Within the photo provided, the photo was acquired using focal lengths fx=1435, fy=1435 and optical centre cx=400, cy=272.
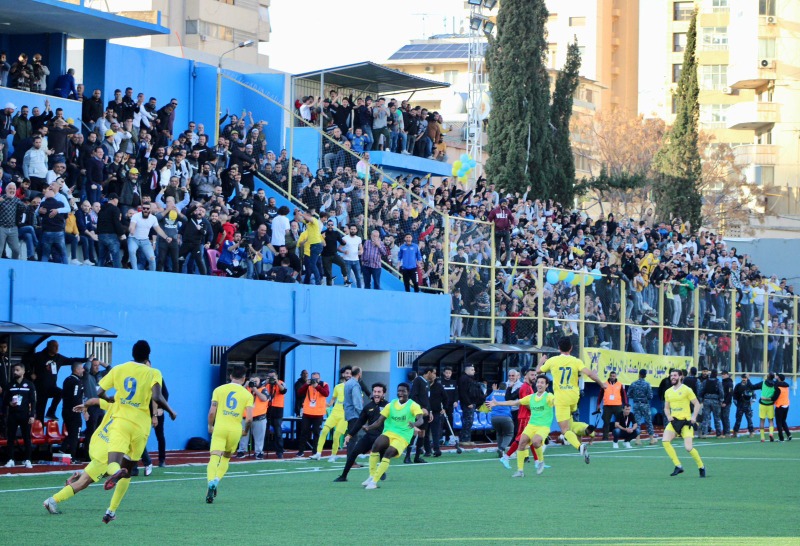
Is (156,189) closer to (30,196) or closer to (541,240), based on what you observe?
(30,196)

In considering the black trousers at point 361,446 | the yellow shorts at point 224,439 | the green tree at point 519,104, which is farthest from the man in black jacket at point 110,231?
the green tree at point 519,104

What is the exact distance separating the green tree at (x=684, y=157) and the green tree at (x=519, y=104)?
12.7 meters

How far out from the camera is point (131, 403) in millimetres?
15289

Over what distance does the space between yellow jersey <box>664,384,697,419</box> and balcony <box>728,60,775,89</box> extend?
75.5 meters

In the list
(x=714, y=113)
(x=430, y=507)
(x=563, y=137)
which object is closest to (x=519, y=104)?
(x=563, y=137)

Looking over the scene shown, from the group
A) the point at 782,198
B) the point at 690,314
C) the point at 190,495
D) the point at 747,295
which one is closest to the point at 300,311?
the point at 190,495

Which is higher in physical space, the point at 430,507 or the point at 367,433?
the point at 367,433

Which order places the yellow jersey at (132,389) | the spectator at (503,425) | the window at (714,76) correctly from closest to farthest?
the yellow jersey at (132,389), the spectator at (503,425), the window at (714,76)

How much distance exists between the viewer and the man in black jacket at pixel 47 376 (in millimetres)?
24219

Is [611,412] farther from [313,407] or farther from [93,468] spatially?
[93,468]

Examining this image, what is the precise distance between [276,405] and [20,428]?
6020 millimetres

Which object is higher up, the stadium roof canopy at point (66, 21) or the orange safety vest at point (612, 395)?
the stadium roof canopy at point (66, 21)

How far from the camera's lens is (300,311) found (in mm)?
31516

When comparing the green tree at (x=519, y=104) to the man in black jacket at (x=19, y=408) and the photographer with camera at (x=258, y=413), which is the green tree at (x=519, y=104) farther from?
the man in black jacket at (x=19, y=408)
